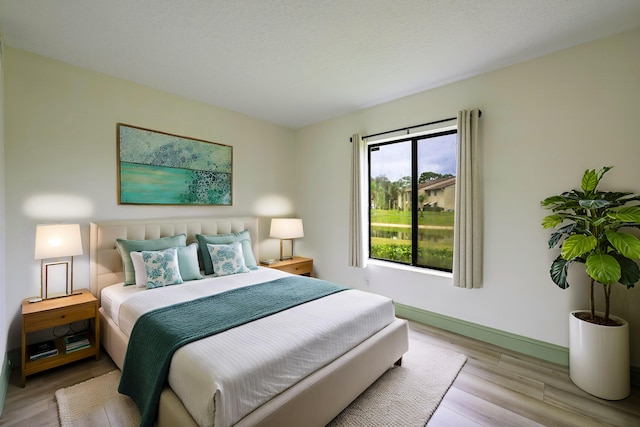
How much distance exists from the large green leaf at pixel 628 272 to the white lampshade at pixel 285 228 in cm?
334

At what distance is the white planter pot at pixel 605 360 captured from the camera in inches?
78.5

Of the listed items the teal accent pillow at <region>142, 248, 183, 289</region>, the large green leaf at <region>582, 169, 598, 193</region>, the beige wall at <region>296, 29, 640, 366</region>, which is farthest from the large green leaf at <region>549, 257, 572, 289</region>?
the teal accent pillow at <region>142, 248, 183, 289</region>

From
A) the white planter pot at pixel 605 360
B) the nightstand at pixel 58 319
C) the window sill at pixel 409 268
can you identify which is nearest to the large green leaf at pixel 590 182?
the white planter pot at pixel 605 360

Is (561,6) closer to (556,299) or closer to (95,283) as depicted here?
(556,299)

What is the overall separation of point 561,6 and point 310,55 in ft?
6.04

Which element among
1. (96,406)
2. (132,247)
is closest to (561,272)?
(96,406)

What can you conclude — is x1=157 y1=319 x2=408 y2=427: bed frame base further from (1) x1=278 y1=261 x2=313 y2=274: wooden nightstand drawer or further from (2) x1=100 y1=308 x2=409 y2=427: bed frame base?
(1) x1=278 y1=261 x2=313 y2=274: wooden nightstand drawer

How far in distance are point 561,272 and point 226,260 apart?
120 inches

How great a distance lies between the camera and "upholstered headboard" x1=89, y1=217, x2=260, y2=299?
2.75 meters

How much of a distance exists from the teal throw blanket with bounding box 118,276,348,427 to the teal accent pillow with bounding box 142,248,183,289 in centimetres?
61

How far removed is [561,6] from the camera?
193 centimetres

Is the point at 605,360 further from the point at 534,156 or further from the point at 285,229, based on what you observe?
the point at 285,229

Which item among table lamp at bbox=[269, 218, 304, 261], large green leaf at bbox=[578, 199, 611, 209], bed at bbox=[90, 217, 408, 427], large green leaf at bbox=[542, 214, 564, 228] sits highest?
large green leaf at bbox=[578, 199, 611, 209]

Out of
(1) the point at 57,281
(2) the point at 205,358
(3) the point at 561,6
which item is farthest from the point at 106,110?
(3) the point at 561,6
